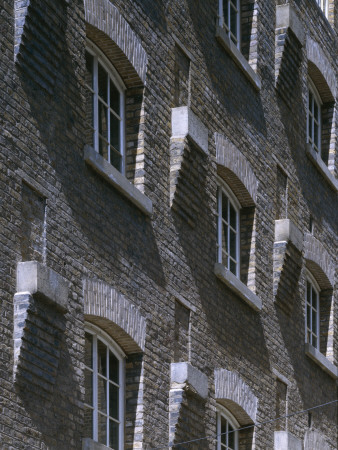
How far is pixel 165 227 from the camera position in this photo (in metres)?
15.5

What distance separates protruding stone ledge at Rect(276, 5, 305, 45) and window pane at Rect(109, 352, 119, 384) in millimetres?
7912

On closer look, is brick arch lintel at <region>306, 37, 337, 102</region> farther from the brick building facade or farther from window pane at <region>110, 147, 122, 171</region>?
window pane at <region>110, 147, 122, 171</region>

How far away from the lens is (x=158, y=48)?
15.9m

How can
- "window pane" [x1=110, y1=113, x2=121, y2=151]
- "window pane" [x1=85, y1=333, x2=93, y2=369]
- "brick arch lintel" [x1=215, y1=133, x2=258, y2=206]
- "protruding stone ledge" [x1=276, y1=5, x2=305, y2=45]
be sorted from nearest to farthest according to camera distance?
"window pane" [x1=85, y1=333, x2=93, y2=369] < "window pane" [x1=110, y1=113, x2=121, y2=151] < "brick arch lintel" [x1=215, y1=133, x2=258, y2=206] < "protruding stone ledge" [x1=276, y1=5, x2=305, y2=45]

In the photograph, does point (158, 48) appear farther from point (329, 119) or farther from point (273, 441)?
point (329, 119)

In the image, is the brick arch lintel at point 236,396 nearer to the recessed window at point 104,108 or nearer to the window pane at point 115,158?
the window pane at point 115,158

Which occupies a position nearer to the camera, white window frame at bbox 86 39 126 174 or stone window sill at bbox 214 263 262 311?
white window frame at bbox 86 39 126 174

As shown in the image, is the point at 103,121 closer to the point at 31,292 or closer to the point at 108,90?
the point at 108,90

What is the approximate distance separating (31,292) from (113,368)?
97.9 inches

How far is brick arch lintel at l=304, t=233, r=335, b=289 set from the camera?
2056 cm

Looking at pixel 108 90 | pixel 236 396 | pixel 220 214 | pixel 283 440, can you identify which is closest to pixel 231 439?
pixel 236 396

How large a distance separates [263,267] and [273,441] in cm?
237

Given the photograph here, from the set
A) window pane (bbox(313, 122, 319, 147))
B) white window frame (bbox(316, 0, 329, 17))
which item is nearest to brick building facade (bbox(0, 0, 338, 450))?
window pane (bbox(313, 122, 319, 147))

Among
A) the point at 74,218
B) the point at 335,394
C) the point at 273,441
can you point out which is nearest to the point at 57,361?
the point at 74,218
